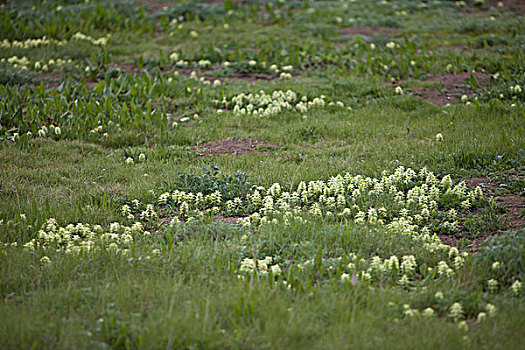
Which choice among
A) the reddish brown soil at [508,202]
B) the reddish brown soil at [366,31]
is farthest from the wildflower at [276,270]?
the reddish brown soil at [366,31]

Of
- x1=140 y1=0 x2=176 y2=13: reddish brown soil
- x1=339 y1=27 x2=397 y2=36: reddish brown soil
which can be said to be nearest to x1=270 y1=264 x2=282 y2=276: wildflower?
x1=339 y1=27 x2=397 y2=36: reddish brown soil

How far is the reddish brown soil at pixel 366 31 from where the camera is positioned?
14430 mm

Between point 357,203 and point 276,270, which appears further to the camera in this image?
point 357,203

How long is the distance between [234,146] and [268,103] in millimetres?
1990

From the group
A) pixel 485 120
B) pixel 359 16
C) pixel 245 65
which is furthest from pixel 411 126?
pixel 359 16

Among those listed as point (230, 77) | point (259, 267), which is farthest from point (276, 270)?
point (230, 77)

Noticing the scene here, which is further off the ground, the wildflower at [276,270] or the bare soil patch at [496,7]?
the bare soil patch at [496,7]

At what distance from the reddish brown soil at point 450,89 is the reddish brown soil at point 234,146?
12.7 feet

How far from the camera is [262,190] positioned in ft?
20.7

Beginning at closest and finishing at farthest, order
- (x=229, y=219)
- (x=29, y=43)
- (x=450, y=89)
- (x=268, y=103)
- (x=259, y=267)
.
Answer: (x=259, y=267), (x=229, y=219), (x=268, y=103), (x=450, y=89), (x=29, y=43)

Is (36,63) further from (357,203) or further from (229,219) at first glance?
(357,203)

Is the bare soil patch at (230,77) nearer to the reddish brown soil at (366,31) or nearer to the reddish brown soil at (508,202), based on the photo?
the reddish brown soil at (366,31)

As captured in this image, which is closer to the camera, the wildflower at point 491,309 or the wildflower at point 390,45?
the wildflower at point 491,309

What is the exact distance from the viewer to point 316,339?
365 centimetres
